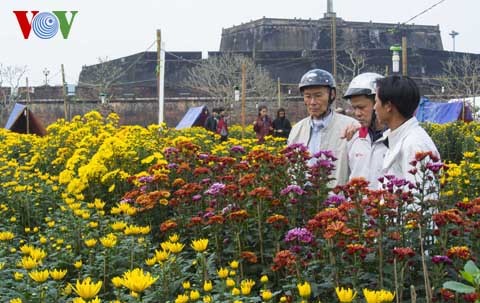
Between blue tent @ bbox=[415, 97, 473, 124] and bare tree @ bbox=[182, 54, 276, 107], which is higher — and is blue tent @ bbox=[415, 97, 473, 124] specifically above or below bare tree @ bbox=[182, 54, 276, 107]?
below

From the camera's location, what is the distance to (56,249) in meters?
3.13

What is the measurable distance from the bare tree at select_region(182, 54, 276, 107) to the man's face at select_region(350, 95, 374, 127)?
89.2ft

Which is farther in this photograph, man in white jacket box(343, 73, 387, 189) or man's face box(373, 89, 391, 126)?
man in white jacket box(343, 73, 387, 189)

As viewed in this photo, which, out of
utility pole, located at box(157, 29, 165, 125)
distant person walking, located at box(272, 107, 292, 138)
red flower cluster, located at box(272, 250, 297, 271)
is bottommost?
red flower cluster, located at box(272, 250, 297, 271)

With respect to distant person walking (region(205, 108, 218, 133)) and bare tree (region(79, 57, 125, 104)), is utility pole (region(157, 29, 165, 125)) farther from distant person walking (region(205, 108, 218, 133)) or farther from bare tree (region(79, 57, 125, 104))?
bare tree (region(79, 57, 125, 104))

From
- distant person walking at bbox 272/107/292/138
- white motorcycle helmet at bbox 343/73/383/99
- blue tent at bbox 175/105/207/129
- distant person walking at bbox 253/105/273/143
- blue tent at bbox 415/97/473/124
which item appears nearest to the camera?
white motorcycle helmet at bbox 343/73/383/99

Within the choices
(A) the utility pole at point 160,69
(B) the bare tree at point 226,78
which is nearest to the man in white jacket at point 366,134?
(A) the utility pole at point 160,69

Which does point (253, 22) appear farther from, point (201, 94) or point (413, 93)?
point (413, 93)

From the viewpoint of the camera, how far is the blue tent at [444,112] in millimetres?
15432

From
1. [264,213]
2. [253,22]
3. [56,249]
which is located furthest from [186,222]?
[253,22]

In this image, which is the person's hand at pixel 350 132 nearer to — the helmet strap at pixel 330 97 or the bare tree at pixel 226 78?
the helmet strap at pixel 330 97

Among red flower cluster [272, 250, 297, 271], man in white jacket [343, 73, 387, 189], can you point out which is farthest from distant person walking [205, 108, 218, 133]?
red flower cluster [272, 250, 297, 271]

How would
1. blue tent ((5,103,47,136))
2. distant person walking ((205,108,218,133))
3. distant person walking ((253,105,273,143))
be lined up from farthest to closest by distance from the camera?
distant person walking ((205,108,218,133)) < blue tent ((5,103,47,136)) < distant person walking ((253,105,273,143))

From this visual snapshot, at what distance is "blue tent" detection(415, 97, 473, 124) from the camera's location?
1543cm
